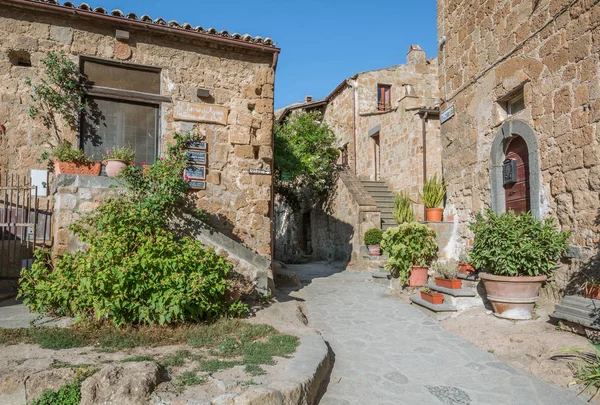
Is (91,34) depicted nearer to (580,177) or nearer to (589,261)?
(580,177)

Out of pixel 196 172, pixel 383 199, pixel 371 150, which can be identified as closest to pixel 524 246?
pixel 196 172

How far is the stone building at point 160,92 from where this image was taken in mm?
5754

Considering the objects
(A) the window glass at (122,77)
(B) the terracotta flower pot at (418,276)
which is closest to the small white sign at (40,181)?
(A) the window glass at (122,77)

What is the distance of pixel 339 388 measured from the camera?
11.5 feet

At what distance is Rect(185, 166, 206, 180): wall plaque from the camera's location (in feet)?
20.7

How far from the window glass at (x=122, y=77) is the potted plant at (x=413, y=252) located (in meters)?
5.10

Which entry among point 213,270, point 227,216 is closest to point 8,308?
point 213,270

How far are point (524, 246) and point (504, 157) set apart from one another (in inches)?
79.1

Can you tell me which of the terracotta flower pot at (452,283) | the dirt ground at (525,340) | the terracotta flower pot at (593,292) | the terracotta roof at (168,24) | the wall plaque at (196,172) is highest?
the terracotta roof at (168,24)

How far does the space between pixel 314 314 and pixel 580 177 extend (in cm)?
403

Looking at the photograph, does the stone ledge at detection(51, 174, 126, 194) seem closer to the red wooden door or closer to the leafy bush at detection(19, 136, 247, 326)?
the leafy bush at detection(19, 136, 247, 326)

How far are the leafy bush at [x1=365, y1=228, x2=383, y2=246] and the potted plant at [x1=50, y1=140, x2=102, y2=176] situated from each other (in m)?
8.02

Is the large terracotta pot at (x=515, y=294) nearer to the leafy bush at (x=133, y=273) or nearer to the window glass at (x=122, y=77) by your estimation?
the leafy bush at (x=133, y=273)

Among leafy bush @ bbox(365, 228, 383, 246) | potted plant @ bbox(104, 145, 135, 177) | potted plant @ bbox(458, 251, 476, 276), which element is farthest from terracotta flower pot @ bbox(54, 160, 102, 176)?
leafy bush @ bbox(365, 228, 383, 246)
